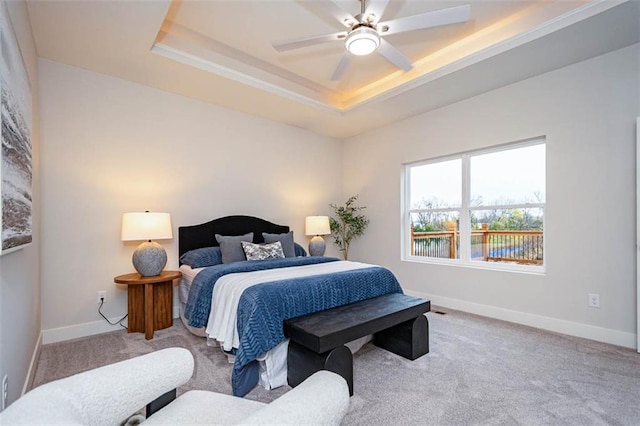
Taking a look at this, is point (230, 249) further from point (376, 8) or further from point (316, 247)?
point (376, 8)

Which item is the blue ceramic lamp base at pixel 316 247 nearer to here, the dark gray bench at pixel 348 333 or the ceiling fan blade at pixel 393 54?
the dark gray bench at pixel 348 333

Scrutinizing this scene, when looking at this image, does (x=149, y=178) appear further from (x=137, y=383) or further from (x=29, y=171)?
(x=137, y=383)

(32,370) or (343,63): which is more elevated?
(343,63)

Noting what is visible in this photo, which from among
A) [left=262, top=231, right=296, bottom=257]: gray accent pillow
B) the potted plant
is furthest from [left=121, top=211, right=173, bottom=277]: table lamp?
the potted plant

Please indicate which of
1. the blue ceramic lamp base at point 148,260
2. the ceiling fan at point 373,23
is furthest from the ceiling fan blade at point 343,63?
the blue ceramic lamp base at point 148,260

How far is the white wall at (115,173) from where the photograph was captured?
2926 millimetres

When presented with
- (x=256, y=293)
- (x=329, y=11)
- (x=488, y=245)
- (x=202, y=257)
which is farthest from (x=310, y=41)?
(x=488, y=245)

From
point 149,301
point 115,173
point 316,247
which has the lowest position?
point 149,301

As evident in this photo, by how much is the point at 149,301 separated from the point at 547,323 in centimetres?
390

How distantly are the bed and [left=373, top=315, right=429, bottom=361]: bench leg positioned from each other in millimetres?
357

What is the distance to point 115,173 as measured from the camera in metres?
3.26

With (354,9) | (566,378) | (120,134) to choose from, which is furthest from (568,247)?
(120,134)

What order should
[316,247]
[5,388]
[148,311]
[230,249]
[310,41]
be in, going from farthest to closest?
[316,247] < [230,249] < [148,311] < [310,41] < [5,388]

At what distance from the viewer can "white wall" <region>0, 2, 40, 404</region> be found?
4.83ft
